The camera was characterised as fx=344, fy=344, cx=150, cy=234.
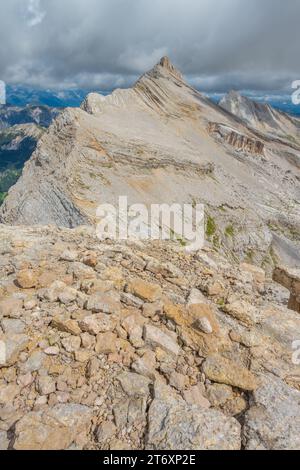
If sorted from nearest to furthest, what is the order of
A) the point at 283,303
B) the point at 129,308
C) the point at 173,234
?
the point at 129,308 → the point at 283,303 → the point at 173,234

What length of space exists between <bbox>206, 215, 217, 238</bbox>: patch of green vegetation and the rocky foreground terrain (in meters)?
39.4

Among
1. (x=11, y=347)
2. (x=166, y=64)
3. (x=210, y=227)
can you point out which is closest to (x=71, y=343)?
(x=11, y=347)

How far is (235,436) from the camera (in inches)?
335

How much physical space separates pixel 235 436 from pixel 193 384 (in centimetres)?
191

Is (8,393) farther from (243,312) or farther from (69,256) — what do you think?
(243,312)

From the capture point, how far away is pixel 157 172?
56.2m

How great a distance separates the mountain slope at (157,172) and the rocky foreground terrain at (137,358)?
21.7m

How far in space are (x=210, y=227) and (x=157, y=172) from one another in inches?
490

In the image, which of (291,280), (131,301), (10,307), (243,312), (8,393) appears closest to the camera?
(8,393)

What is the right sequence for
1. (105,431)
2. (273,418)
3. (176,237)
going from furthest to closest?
1. (176,237)
2. (273,418)
3. (105,431)

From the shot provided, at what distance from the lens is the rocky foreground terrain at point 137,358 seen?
8578mm

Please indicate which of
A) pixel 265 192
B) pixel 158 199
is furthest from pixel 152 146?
pixel 265 192

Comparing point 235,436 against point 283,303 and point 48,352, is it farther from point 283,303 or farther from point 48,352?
point 283,303

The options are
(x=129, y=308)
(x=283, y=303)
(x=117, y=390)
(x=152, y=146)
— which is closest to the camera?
(x=117, y=390)
